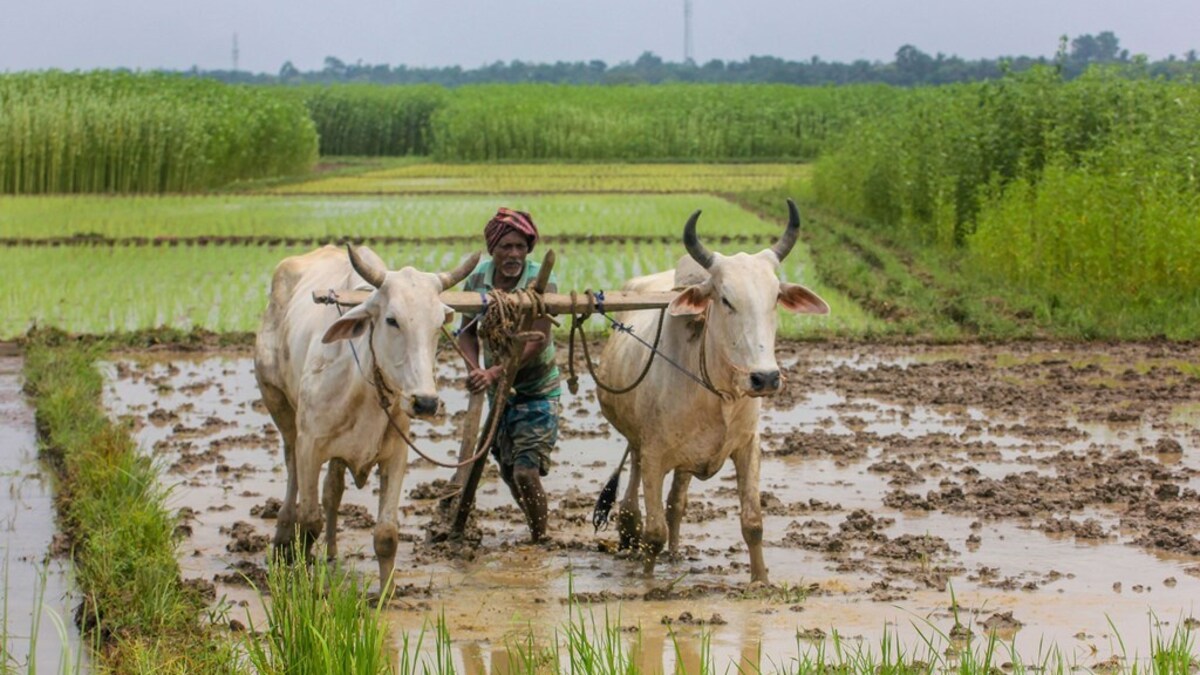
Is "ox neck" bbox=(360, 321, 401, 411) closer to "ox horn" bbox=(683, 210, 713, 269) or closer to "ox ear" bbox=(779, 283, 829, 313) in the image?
"ox horn" bbox=(683, 210, 713, 269)

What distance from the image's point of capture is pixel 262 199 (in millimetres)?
28562

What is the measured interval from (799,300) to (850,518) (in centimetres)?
149

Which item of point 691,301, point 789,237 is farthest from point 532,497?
point 789,237

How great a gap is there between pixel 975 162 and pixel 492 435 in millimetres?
12405

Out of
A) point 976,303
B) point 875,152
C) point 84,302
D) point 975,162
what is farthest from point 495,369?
point 875,152

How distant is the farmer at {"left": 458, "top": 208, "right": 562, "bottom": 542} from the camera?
7.10 m

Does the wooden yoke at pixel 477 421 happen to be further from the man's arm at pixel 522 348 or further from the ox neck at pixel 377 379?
the ox neck at pixel 377 379

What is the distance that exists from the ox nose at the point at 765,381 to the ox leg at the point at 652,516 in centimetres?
91

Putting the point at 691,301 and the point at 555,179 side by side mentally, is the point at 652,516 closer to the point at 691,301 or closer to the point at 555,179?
the point at 691,301

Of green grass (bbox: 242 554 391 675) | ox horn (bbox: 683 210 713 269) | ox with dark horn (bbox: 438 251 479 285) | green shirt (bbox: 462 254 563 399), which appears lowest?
green grass (bbox: 242 554 391 675)

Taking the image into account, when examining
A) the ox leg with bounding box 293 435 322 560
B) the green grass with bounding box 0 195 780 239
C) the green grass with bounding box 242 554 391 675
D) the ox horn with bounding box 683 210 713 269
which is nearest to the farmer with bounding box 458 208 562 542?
the ox leg with bounding box 293 435 322 560

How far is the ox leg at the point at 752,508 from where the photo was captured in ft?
21.4

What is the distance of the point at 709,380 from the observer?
6543 mm

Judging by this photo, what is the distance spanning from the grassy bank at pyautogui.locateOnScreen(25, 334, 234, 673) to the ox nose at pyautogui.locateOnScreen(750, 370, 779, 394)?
1.98 meters
